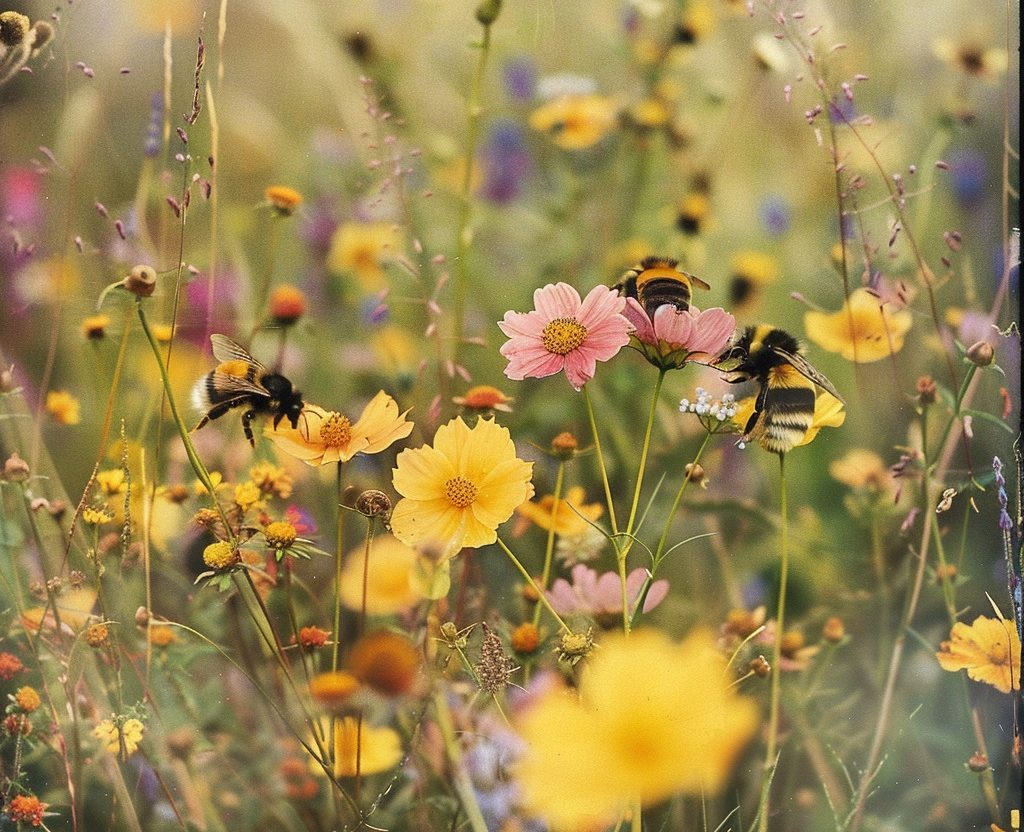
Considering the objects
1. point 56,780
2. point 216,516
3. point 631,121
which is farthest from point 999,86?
point 56,780

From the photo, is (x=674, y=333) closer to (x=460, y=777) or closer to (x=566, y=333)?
(x=566, y=333)

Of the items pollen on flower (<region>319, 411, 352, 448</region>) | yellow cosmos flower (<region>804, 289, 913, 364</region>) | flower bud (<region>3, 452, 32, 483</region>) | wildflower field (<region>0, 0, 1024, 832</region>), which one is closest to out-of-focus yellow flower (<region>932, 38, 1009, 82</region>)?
wildflower field (<region>0, 0, 1024, 832</region>)

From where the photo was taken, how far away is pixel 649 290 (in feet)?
2.38

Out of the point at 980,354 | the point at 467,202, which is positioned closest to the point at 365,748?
the point at 467,202

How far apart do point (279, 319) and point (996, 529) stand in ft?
1.84

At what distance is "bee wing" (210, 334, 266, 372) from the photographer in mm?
732

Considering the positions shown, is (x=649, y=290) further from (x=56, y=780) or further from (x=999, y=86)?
(x=56, y=780)

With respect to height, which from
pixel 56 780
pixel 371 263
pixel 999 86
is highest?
pixel 999 86

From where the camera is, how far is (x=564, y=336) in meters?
0.72

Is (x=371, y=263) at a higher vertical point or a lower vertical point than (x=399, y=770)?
higher

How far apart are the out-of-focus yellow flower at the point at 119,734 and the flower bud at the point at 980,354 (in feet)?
2.15

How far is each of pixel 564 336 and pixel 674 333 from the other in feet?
0.24

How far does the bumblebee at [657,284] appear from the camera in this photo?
0.72m

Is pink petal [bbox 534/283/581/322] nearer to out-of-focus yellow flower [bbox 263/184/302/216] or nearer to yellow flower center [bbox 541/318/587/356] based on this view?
yellow flower center [bbox 541/318/587/356]
